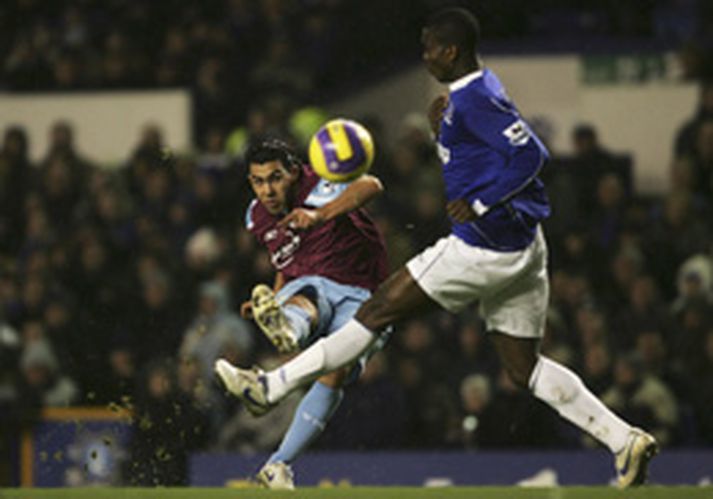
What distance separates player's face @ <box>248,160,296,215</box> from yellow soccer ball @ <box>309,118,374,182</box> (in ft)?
1.24

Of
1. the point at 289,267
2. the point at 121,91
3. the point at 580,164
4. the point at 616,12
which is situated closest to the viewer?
the point at 289,267

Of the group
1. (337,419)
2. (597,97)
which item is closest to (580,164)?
(597,97)

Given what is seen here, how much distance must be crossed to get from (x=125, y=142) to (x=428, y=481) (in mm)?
5235

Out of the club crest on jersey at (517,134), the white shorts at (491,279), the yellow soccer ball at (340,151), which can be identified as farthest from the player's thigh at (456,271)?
the yellow soccer ball at (340,151)

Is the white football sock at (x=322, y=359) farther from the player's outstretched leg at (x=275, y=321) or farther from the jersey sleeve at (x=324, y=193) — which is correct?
the jersey sleeve at (x=324, y=193)

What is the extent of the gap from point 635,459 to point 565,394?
43 centimetres

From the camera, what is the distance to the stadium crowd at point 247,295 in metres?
11.3

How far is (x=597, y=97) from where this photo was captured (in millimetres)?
14125

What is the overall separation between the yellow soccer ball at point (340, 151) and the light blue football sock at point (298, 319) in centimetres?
64

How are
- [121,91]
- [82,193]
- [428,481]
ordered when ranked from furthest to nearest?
[121,91], [82,193], [428,481]

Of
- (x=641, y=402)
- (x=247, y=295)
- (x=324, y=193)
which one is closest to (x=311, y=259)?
(x=324, y=193)

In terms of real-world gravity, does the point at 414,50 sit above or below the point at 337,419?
above

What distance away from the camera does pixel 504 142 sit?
7.28m

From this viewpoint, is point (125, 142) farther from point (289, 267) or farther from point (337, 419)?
point (289, 267)
